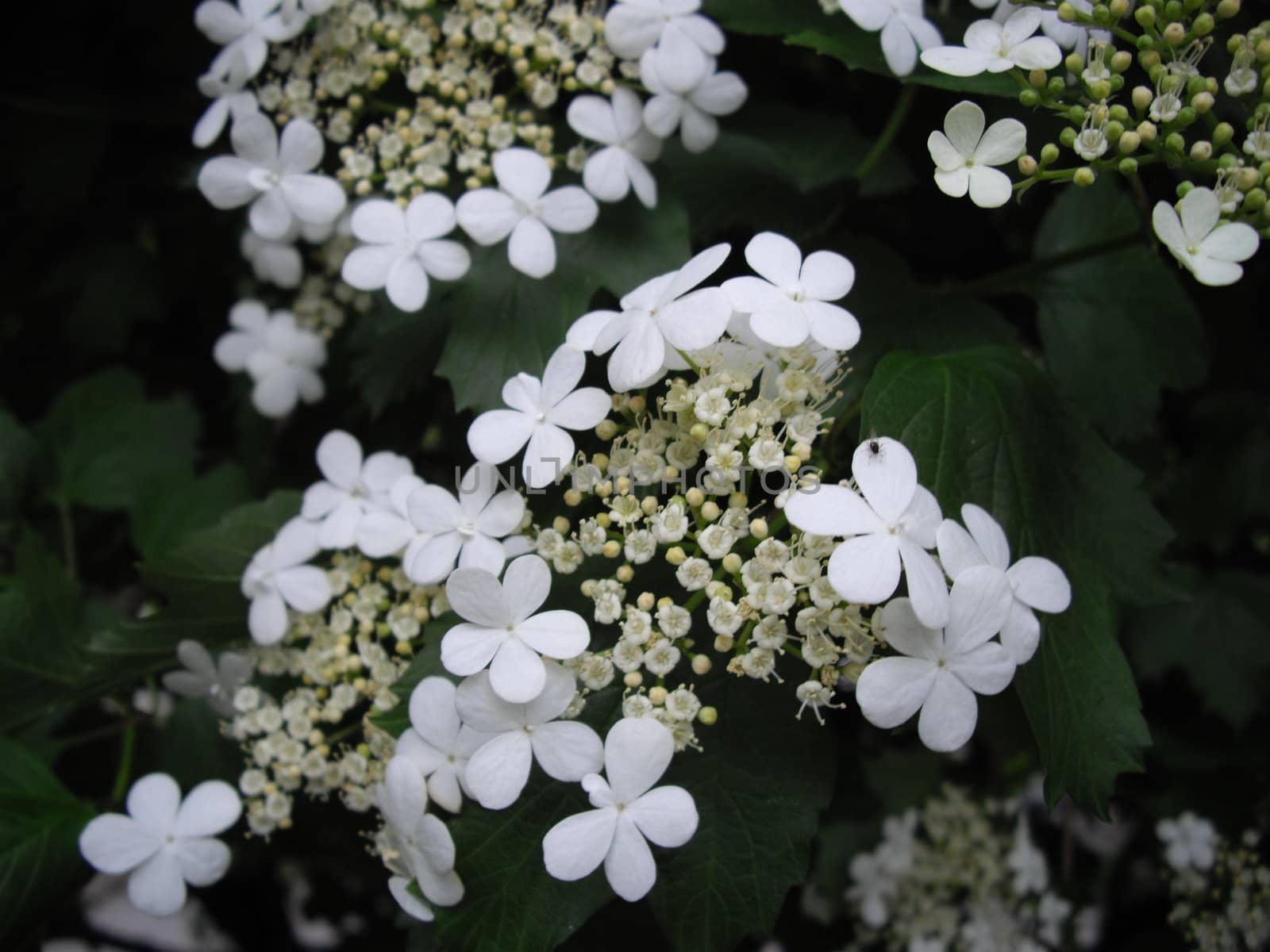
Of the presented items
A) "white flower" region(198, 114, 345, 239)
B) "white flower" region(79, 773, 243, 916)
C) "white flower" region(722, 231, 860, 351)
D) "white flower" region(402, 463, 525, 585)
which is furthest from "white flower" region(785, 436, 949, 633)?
"white flower" region(79, 773, 243, 916)

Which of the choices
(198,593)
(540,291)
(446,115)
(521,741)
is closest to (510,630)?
(521,741)

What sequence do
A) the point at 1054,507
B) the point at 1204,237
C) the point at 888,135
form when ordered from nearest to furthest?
the point at 1204,237, the point at 1054,507, the point at 888,135

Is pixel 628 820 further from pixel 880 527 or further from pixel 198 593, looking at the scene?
pixel 198 593

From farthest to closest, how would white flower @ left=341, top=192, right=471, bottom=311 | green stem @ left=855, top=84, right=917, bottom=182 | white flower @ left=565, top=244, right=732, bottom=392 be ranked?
green stem @ left=855, top=84, right=917, bottom=182
white flower @ left=341, top=192, right=471, bottom=311
white flower @ left=565, top=244, right=732, bottom=392

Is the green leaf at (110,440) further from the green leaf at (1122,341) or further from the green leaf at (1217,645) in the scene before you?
the green leaf at (1217,645)

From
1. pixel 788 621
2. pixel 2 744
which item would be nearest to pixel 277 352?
pixel 2 744

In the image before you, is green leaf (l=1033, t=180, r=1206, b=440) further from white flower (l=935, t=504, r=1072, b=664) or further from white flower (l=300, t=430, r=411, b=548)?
white flower (l=300, t=430, r=411, b=548)
